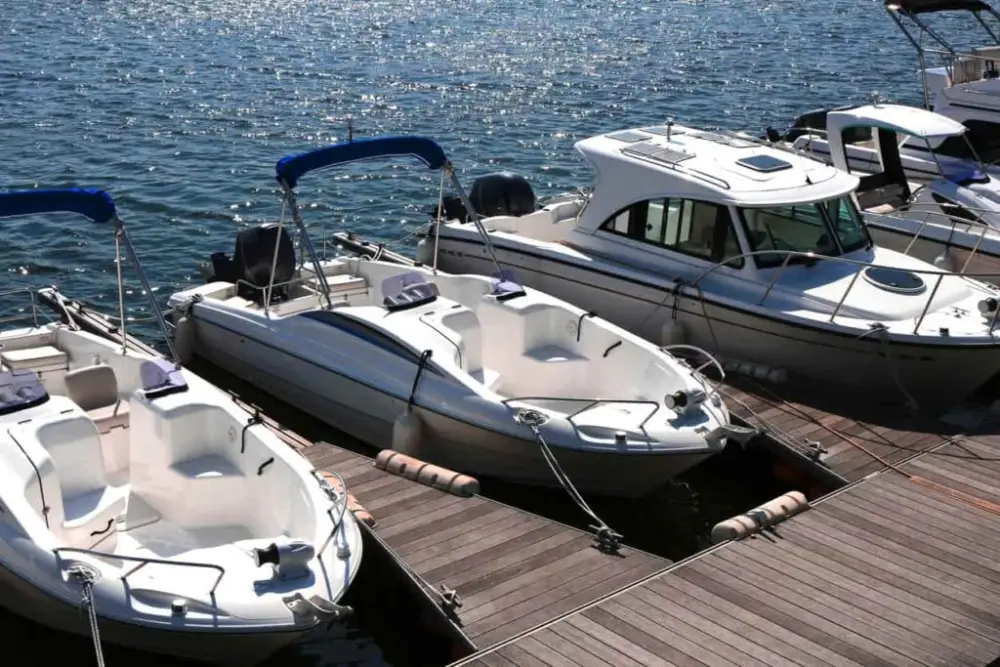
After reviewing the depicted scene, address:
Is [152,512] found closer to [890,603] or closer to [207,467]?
[207,467]

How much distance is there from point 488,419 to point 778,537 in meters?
3.14

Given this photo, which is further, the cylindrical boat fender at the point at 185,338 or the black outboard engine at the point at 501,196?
the black outboard engine at the point at 501,196

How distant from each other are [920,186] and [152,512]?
12638mm

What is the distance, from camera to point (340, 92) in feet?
99.6

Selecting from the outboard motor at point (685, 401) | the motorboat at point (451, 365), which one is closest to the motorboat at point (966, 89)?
the motorboat at point (451, 365)

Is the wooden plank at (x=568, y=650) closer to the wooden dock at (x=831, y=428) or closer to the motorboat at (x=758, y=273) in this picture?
the wooden dock at (x=831, y=428)

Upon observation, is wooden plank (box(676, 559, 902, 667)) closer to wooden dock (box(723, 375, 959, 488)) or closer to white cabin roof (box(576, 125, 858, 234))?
wooden dock (box(723, 375, 959, 488))

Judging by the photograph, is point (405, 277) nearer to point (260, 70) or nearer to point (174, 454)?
point (174, 454)

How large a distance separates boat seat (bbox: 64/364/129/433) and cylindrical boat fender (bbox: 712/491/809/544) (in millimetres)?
5936

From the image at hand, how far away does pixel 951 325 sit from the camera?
13508 mm

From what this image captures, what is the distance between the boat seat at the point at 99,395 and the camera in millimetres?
12164

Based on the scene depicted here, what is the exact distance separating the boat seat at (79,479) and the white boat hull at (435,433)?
3112mm

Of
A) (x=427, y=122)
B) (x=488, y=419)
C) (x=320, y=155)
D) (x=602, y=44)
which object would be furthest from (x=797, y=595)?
(x=602, y=44)

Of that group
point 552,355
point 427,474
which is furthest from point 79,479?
point 552,355
